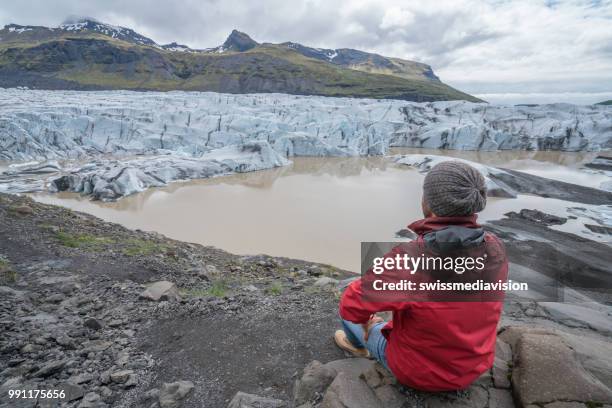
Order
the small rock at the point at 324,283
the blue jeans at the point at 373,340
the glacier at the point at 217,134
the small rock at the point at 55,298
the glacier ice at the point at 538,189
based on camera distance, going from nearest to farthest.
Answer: the blue jeans at the point at 373,340, the small rock at the point at 55,298, the small rock at the point at 324,283, the glacier ice at the point at 538,189, the glacier at the point at 217,134

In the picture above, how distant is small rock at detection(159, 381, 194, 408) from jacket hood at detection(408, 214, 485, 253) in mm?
1751

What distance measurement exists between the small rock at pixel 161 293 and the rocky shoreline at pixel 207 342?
0.01m

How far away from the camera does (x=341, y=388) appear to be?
1.93m

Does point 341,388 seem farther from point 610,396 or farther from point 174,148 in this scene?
point 174,148

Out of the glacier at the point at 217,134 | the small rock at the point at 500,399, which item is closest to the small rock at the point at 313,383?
the small rock at the point at 500,399

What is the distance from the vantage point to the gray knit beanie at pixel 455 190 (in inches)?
62.9

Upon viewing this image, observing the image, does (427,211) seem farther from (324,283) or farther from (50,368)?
(324,283)

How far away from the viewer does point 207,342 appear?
2.82 m

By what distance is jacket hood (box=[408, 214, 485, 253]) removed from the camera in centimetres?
156

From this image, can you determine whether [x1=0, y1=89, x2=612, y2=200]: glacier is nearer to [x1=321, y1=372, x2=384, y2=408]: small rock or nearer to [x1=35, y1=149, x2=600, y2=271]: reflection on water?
[x1=35, y1=149, x2=600, y2=271]: reflection on water

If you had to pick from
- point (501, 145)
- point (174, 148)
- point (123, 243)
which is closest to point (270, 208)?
point (123, 243)

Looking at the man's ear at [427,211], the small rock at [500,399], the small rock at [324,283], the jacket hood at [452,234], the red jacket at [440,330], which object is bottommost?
the small rock at [324,283]

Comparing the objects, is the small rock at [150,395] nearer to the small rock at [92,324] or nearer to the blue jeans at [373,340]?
the small rock at [92,324]

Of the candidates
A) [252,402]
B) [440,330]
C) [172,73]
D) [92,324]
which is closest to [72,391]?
[92,324]
